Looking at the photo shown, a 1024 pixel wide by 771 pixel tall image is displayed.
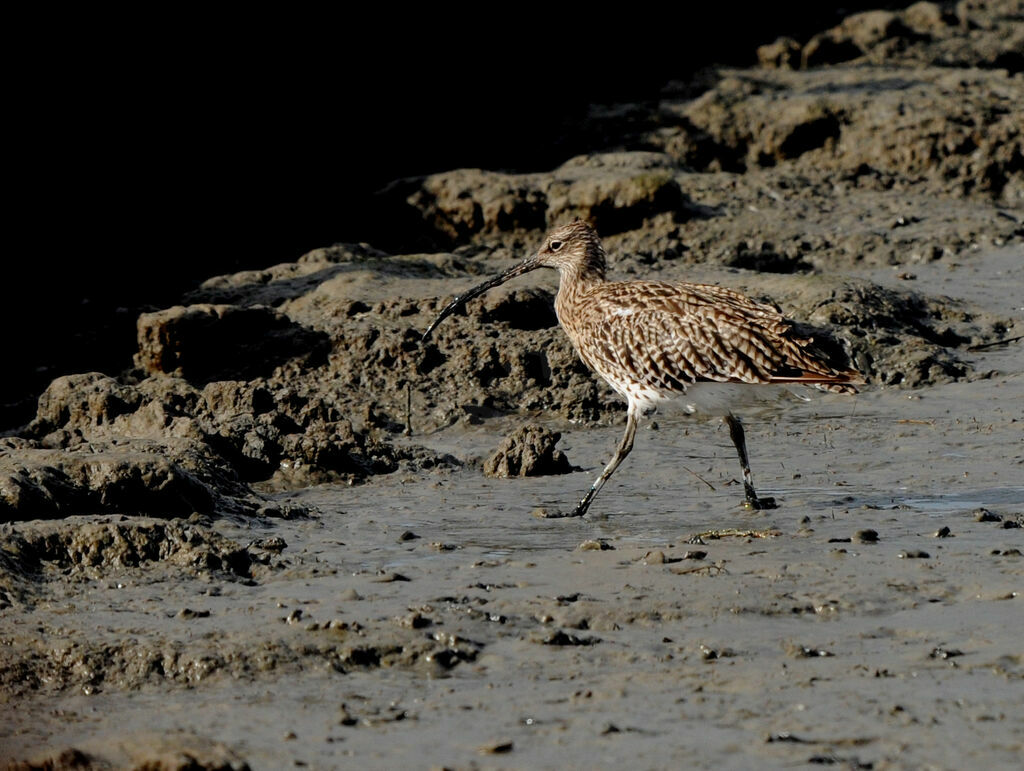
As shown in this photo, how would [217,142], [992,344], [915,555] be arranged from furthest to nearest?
A: [217,142], [992,344], [915,555]

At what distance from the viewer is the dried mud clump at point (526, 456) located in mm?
9164

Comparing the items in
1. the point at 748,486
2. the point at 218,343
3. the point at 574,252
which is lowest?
the point at 748,486

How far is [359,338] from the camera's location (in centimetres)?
1099

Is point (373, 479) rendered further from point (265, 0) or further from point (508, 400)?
point (265, 0)

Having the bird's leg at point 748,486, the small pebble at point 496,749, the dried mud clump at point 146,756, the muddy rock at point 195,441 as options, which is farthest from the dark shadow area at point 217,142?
the small pebble at point 496,749

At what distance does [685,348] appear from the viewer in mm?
8602

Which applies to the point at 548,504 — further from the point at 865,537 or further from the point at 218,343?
the point at 218,343

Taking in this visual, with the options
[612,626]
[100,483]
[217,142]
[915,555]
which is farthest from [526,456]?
[217,142]

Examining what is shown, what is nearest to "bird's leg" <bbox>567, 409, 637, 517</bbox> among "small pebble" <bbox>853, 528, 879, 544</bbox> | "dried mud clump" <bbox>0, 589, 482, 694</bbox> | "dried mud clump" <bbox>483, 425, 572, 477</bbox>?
"dried mud clump" <bbox>483, 425, 572, 477</bbox>

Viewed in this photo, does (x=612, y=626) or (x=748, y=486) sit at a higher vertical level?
(x=748, y=486)

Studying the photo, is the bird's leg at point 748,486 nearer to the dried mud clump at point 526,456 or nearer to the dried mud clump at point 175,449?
the dried mud clump at point 526,456

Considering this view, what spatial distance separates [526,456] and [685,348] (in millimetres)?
1168

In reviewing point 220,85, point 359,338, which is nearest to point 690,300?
point 359,338

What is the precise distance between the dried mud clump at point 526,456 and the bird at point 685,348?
47 cm
